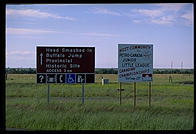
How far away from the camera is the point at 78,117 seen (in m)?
11.6

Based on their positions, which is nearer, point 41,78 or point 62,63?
point 62,63

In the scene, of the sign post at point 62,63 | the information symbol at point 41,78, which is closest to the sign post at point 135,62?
the sign post at point 62,63

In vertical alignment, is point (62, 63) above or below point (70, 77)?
above

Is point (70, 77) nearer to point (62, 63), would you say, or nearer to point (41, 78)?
point (62, 63)

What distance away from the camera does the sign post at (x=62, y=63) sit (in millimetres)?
15461

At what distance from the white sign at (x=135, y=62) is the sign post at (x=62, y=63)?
4.74 ft

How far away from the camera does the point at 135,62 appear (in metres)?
15.4

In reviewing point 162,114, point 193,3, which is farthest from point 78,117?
point 193,3

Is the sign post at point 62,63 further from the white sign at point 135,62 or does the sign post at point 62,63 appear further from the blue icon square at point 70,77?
the white sign at point 135,62

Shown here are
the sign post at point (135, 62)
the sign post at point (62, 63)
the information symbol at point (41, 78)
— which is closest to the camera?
the sign post at point (135, 62)

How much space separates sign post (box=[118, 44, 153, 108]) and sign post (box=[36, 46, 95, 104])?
1.44 meters

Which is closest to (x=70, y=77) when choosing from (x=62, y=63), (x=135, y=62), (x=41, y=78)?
(x=62, y=63)

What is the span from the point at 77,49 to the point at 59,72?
1.38 meters
